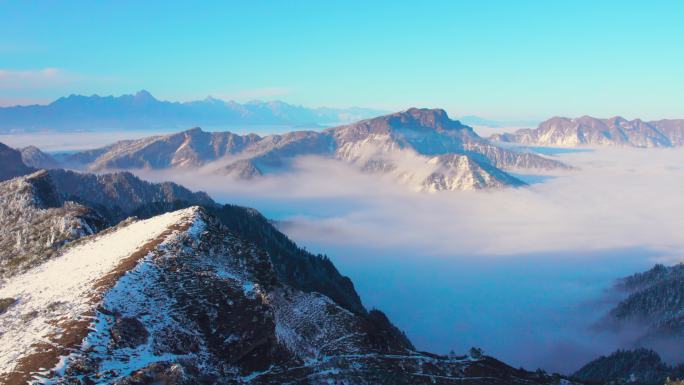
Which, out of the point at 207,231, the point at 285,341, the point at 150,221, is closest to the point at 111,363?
the point at 285,341

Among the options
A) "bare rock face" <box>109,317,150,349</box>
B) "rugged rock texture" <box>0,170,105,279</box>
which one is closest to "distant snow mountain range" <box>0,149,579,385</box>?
"bare rock face" <box>109,317,150,349</box>

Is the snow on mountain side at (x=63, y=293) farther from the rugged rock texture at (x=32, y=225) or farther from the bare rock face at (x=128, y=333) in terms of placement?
the rugged rock texture at (x=32, y=225)

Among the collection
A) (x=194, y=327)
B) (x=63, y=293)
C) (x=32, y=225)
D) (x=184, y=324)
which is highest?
(x=63, y=293)

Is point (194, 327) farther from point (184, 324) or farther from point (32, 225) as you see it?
point (32, 225)

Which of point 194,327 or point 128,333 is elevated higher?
point 128,333

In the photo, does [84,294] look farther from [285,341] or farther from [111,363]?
[285,341]

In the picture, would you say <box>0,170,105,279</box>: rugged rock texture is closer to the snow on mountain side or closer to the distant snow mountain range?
the distant snow mountain range

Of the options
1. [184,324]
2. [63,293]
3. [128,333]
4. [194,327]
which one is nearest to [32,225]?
[63,293]

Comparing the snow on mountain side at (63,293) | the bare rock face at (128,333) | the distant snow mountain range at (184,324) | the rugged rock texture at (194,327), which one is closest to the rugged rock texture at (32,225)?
the distant snow mountain range at (184,324)

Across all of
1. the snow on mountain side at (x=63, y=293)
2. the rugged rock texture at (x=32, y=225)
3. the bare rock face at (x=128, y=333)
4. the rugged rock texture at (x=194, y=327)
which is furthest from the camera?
the rugged rock texture at (x=32, y=225)

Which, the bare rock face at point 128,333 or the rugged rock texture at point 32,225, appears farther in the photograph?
the rugged rock texture at point 32,225
